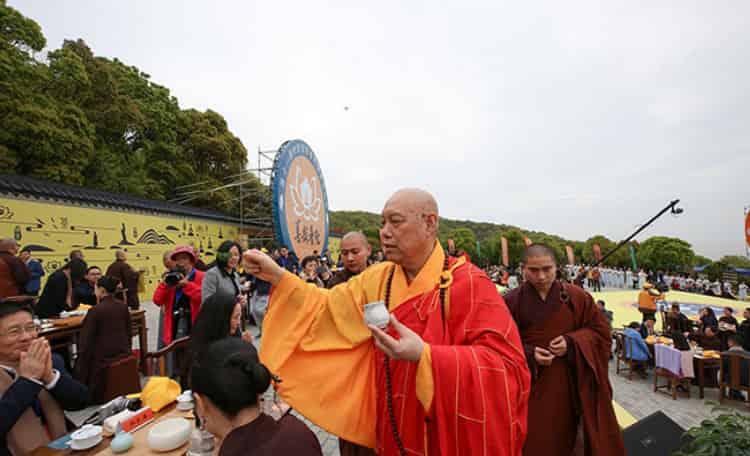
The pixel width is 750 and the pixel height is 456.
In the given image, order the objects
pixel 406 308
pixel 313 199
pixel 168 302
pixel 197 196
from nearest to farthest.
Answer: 1. pixel 406 308
2. pixel 168 302
3. pixel 313 199
4. pixel 197 196

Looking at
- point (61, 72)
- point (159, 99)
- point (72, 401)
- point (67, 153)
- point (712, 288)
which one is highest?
point (159, 99)

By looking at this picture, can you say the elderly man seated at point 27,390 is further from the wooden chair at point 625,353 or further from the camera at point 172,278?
the wooden chair at point 625,353

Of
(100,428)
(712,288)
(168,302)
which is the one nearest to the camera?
(100,428)

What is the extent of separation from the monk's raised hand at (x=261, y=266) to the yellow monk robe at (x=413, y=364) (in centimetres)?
7

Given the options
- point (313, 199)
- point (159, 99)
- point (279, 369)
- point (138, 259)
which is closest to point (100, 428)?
point (279, 369)

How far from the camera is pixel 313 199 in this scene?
691 inches

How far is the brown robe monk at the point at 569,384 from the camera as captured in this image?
2539 mm

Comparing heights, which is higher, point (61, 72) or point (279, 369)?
point (61, 72)

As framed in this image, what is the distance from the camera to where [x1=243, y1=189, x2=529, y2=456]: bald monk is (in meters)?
1.46

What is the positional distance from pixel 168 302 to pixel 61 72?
1800 centimetres

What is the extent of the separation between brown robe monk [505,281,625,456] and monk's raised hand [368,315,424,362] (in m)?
1.64

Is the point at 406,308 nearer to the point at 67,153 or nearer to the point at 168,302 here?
the point at 168,302

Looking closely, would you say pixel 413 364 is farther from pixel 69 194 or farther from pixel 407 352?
pixel 69 194

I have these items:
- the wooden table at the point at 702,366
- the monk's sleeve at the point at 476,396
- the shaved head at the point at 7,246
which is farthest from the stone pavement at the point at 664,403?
the shaved head at the point at 7,246
